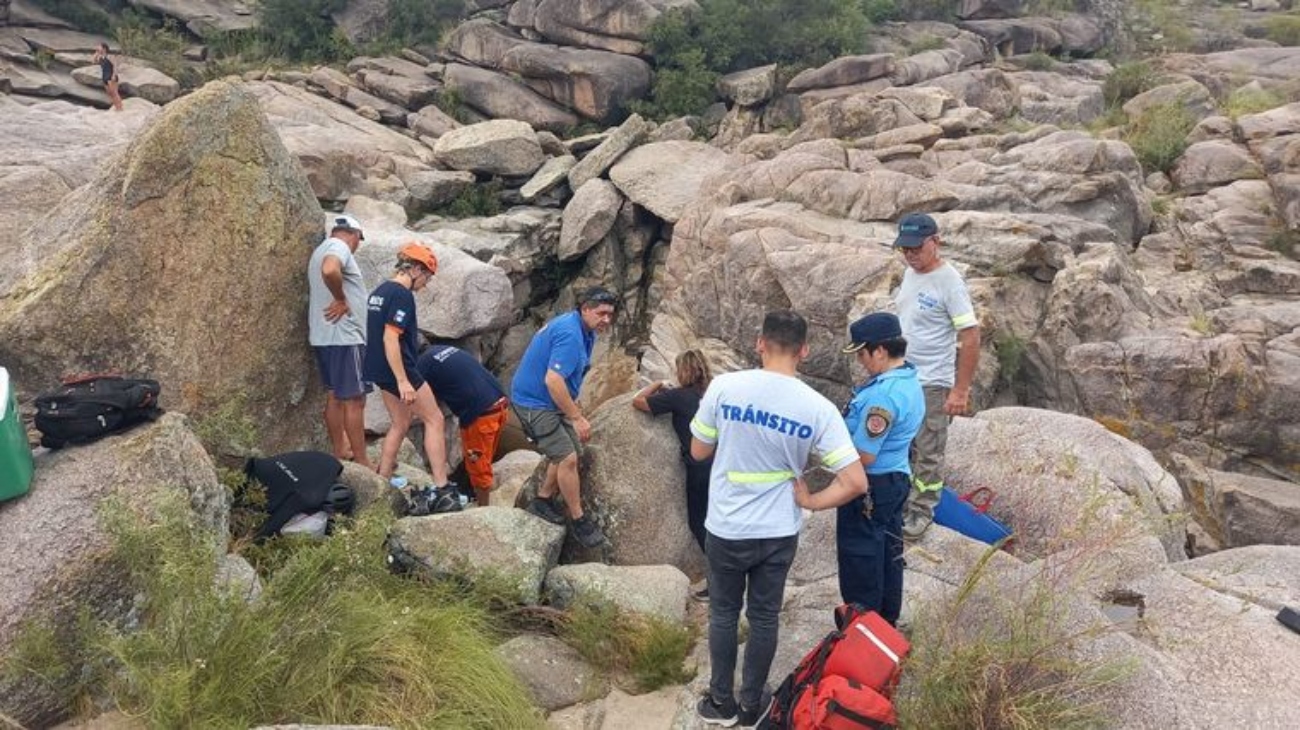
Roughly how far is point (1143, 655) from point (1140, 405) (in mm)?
6405

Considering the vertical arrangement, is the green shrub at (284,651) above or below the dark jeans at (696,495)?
above

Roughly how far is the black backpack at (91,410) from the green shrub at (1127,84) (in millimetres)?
26230

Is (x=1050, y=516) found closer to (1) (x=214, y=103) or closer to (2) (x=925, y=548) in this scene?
(2) (x=925, y=548)

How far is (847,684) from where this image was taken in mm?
3990

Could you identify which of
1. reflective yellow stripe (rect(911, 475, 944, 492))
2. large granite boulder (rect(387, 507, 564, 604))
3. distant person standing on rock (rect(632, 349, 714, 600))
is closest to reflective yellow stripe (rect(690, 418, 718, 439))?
large granite boulder (rect(387, 507, 564, 604))

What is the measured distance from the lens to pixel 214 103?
7.00 metres

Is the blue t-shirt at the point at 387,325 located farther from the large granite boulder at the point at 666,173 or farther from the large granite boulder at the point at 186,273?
the large granite boulder at the point at 666,173

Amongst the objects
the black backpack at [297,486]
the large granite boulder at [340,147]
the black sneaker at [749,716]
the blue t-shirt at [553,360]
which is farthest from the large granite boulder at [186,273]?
the large granite boulder at [340,147]

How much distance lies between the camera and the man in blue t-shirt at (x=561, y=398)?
607 centimetres

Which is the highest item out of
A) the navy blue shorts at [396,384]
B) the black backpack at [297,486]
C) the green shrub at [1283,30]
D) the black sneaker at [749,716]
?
the green shrub at [1283,30]

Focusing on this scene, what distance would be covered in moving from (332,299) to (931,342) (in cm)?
462

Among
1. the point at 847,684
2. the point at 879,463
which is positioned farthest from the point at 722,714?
the point at 879,463

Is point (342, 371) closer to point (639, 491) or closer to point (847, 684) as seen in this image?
point (639, 491)

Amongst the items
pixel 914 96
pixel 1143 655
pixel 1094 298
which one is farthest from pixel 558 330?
pixel 914 96
